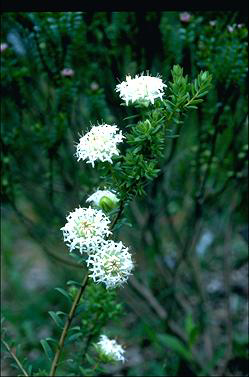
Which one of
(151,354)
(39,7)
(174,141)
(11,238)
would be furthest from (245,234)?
(11,238)

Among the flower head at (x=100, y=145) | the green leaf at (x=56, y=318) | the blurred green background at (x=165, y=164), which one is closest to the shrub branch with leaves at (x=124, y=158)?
the flower head at (x=100, y=145)

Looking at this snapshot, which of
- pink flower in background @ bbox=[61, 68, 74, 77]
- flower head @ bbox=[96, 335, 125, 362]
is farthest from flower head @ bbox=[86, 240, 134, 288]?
pink flower in background @ bbox=[61, 68, 74, 77]

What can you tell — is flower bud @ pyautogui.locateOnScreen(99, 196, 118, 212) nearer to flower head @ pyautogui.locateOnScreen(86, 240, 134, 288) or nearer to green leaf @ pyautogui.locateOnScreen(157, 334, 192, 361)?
flower head @ pyautogui.locateOnScreen(86, 240, 134, 288)

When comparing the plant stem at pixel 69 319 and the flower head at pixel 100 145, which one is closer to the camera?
the flower head at pixel 100 145

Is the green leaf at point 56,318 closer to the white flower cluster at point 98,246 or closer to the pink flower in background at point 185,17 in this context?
the white flower cluster at point 98,246

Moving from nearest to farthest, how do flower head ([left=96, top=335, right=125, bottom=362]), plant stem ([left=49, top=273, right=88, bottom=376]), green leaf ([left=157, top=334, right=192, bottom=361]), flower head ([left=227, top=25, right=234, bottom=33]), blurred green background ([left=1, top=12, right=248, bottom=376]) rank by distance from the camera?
plant stem ([left=49, top=273, right=88, bottom=376])
flower head ([left=96, top=335, right=125, bottom=362])
flower head ([left=227, top=25, right=234, bottom=33])
blurred green background ([left=1, top=12, right=248, bottom=376])
green leaf ([left=157, top=334, right=192, bottom=361])

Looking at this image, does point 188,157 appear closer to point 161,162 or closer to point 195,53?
point 161,162
